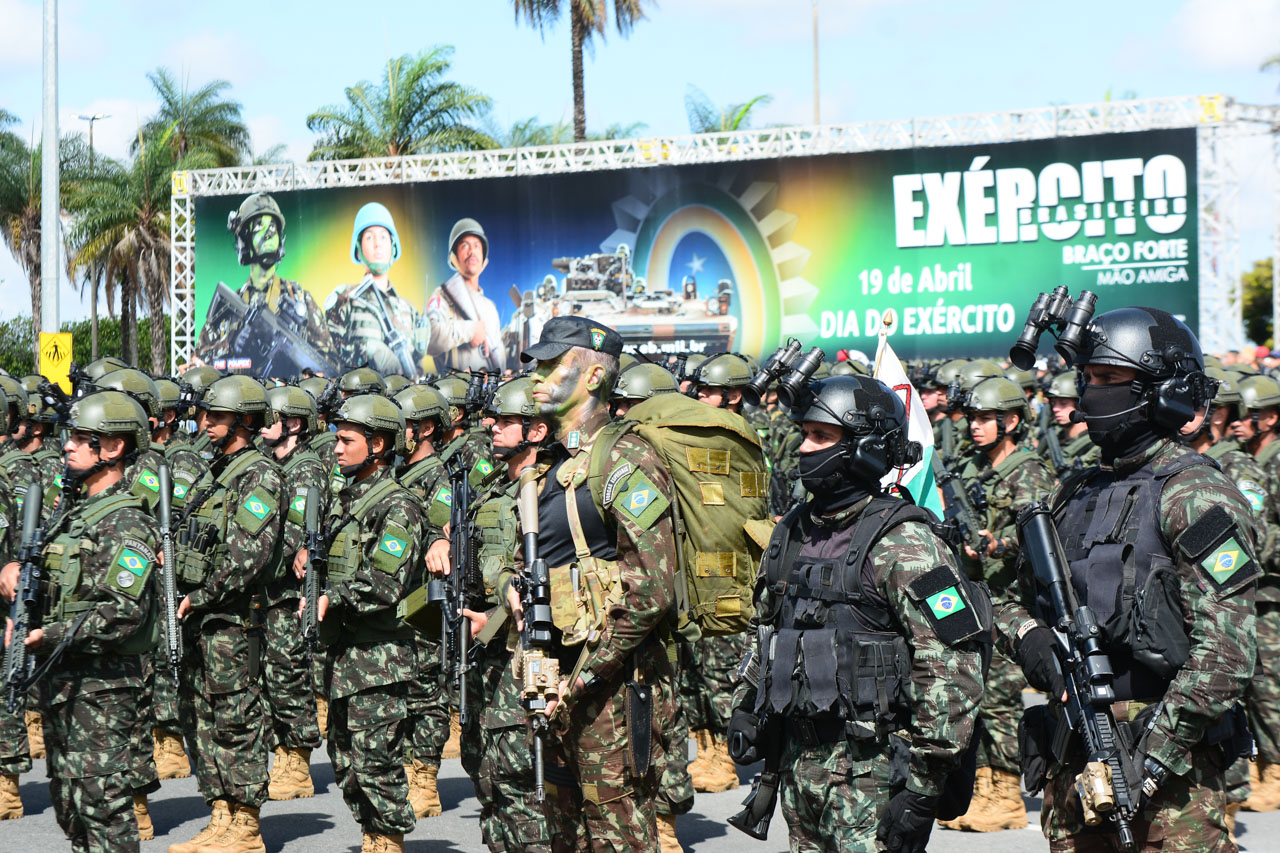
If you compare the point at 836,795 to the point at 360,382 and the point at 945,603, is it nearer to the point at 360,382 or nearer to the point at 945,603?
the point at 945,603

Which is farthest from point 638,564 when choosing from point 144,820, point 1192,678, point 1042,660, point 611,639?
point 144,820

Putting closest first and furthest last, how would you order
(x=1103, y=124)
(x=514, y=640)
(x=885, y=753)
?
(x=885, y=753)
(x=514, y=640)
(x=1103, y=124)

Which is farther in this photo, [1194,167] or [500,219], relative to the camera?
[500,219]

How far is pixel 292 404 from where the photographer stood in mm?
10461

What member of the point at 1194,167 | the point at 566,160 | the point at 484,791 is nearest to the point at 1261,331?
the point at 1194,167

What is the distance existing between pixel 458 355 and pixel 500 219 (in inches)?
120

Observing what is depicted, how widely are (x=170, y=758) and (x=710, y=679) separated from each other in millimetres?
4070

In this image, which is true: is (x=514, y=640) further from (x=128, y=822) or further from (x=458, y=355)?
(x=458, y=355)

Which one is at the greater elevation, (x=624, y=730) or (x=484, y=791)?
(x=624, y=730)

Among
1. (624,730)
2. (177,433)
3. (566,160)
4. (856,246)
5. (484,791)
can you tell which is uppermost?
(566,160)

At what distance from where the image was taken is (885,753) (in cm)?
438

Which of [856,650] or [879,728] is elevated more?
[856,650]

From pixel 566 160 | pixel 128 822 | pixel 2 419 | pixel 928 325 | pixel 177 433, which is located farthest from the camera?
pixel 566 160

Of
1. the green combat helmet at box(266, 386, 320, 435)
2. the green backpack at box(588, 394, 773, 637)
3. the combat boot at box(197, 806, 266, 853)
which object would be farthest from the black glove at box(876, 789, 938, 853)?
the green combat helmet at box(266, 386, 320, 435)
